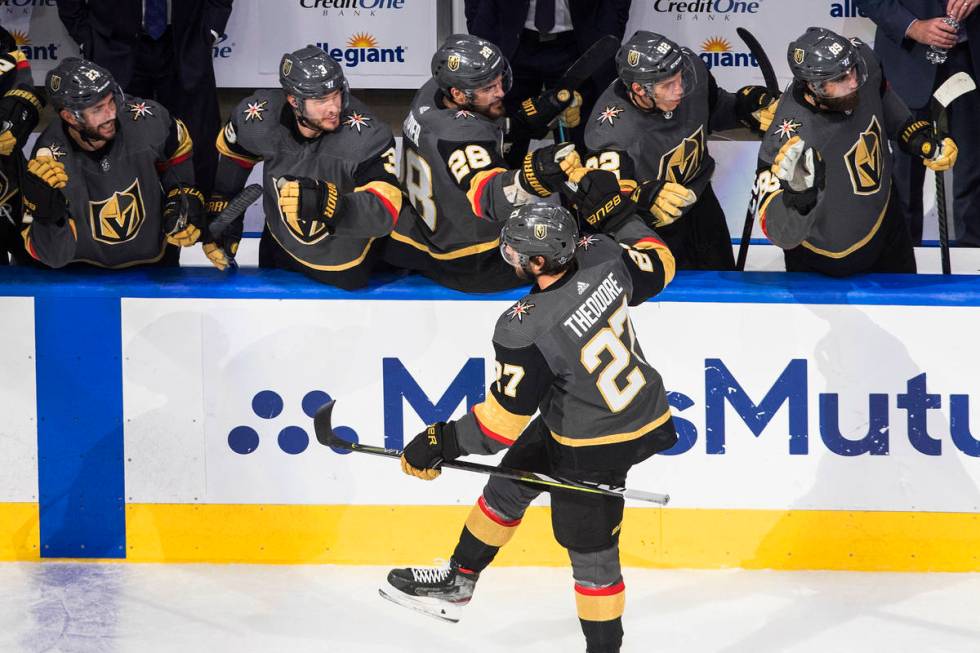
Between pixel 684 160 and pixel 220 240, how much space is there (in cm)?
150

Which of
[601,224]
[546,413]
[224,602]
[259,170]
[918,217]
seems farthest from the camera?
[259,170]

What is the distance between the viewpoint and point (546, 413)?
12.3 ft

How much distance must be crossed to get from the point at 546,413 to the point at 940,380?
1.34 m

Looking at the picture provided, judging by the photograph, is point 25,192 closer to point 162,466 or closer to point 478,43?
point 162,466

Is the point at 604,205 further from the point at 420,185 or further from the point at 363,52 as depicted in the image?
the point at 363,52

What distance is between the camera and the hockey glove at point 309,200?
4227mm

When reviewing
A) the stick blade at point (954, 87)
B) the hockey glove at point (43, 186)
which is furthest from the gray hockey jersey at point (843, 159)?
the hockey glove at point (43, 186)

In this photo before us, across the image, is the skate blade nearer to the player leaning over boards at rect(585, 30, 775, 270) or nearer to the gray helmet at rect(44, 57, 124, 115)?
the player leaning over boards at rect(585, 30, 775, 270)

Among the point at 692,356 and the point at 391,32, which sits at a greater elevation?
the point at 391,32

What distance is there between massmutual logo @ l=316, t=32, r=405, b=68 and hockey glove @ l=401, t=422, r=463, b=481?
3515 mm

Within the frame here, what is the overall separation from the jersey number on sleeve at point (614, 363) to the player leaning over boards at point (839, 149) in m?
0.92

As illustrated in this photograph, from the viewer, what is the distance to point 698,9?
669 centimetres

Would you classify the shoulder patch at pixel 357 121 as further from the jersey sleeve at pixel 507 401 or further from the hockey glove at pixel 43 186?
the jersey sleeve at pixel 507 401

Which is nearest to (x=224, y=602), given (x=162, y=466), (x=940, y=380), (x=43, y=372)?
(x=162, y=466)
